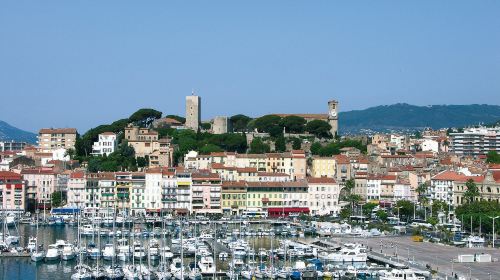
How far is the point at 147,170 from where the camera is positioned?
6131 cm

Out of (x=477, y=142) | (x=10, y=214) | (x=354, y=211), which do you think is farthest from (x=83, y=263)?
(x=477, y=142)

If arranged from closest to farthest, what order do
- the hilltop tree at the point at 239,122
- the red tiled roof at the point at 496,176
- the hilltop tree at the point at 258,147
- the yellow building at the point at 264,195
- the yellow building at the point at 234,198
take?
1. the red tiled roof at the point at 496,176
2. the yellow building at the point at 234,198
3. the yellow building at the point at 264,195
4. the hilltop tree at the point at 258,147
5. the hilltop tree at the point at 239,122

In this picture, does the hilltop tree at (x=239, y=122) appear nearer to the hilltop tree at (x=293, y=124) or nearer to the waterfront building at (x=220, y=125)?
the waterfront building at (x=220, y=125)

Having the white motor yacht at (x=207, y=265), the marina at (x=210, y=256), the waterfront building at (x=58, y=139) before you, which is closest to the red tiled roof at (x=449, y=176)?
the marina at (x=210, y=256)

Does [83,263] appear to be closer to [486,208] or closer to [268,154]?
[486,208]

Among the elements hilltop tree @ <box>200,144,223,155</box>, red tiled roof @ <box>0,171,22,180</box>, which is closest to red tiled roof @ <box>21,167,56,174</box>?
red tiled roof @ <box>0,171,22,180</box>

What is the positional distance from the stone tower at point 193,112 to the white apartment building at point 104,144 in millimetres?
9437

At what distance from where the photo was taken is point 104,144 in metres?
76.9

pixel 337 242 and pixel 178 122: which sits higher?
pixel 178 122

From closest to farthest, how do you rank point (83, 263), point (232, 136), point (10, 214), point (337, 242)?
point (83, 263)
point (337, 242)
point (10, 214)
point (232, 136)

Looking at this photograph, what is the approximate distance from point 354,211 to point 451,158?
815 inches

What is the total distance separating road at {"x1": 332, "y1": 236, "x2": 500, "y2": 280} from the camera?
113ft

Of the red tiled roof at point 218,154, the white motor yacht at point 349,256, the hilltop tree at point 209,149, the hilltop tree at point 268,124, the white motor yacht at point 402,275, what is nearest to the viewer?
the white motor yacht at point 402,275

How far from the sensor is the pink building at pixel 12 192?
2399 inches
